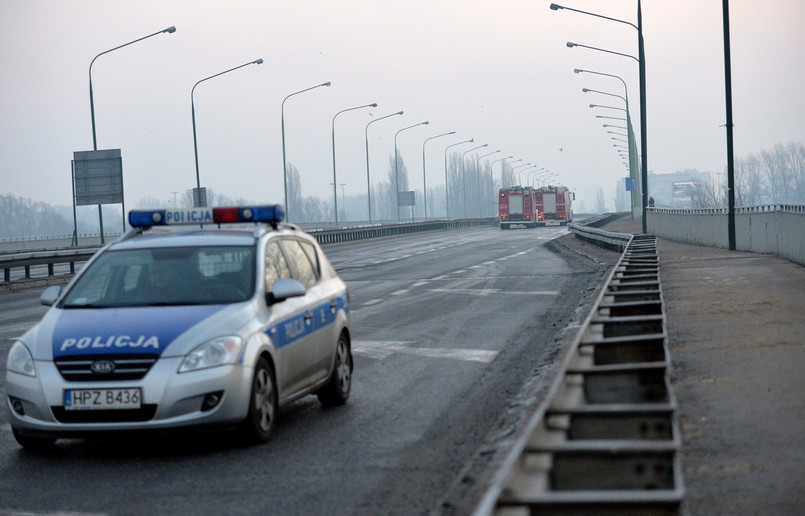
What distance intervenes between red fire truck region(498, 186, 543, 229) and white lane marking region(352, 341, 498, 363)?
71141 mm

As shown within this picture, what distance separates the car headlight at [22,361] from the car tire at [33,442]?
1.29 feet

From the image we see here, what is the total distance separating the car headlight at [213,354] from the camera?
668 centimetres

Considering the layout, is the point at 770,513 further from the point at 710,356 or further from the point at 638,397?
the point at 710,356

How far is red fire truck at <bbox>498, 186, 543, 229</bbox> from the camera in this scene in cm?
8338

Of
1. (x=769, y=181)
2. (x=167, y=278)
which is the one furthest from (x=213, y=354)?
(x=769, y=181)

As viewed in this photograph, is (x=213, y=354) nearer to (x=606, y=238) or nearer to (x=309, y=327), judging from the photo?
(x=309, y=327)

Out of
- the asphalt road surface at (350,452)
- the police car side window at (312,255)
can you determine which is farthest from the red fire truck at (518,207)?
the police car side window at (312,255)

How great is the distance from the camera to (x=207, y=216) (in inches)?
341

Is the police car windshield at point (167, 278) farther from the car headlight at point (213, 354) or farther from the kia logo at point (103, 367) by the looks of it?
the kia logo at point (103, 367)

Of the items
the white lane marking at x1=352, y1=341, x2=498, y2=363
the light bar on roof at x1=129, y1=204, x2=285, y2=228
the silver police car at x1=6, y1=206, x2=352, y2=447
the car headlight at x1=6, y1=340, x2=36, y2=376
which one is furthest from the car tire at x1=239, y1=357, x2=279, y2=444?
the white lane marking at x1=352, y1=341, x2=498, y2=363

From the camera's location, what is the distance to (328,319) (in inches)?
333

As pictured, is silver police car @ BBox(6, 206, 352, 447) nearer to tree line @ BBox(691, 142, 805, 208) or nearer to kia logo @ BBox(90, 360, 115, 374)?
kia logo @ BBox(90, 360, 115, 374)

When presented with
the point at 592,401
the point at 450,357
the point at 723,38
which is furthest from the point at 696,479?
the point at 723,38

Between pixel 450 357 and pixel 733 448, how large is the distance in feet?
18.3
